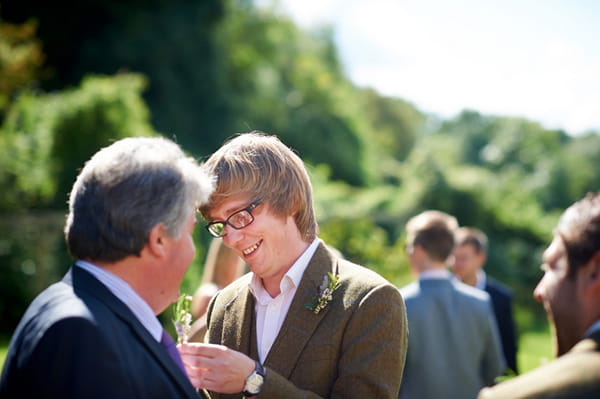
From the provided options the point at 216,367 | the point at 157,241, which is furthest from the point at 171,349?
the point at 157,241

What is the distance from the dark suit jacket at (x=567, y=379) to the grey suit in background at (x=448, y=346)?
9.12 feet

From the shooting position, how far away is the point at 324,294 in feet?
8.18

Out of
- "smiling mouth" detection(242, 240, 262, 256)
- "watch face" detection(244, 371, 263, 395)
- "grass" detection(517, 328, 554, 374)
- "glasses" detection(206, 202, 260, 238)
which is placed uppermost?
"glasses" detection(206, 202, 260, 238)

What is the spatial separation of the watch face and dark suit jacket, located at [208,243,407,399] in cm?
3

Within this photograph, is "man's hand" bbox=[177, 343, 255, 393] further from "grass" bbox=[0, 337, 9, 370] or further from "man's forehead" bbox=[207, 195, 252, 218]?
"grass" bbox=[0, 337, 9, 370]

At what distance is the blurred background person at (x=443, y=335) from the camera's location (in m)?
4.44

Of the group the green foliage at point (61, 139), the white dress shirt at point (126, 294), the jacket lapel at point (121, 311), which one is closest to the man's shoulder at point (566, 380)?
the jacket lapel at point (121, 311)

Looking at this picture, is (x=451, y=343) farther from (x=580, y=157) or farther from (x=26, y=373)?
(x=580, y=157)

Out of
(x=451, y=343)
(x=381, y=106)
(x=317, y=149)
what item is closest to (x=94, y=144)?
(x=451, y=343)

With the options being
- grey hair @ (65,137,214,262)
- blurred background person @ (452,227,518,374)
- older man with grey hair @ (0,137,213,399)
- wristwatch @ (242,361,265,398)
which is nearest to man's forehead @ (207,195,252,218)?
older man with grey hair @ (0,137,213,399)

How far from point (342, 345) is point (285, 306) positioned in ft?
1.22

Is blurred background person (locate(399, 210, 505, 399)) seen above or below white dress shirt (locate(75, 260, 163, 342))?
below

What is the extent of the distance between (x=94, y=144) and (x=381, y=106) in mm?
40274

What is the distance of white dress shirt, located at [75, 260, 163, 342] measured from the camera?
188 cm
